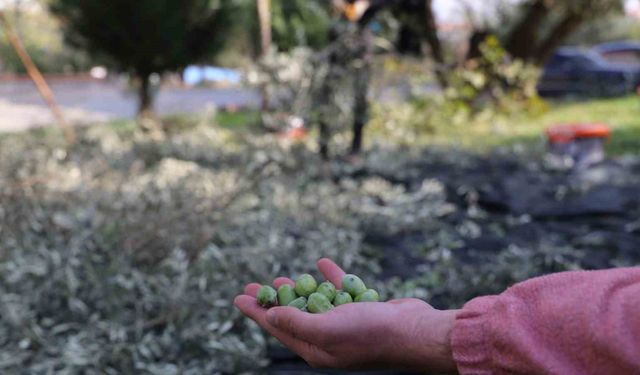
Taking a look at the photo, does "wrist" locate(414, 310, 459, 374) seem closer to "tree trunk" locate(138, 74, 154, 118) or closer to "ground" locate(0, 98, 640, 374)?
"ground" locate(0, 98, 640, 374)

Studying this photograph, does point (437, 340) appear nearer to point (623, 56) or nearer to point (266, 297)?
point (266, 297)

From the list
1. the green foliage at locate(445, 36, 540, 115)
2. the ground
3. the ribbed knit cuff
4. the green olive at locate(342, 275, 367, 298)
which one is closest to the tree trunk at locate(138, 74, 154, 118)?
the ground

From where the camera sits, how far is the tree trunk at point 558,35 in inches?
553

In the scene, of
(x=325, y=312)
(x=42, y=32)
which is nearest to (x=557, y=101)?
(x=325, y=312)

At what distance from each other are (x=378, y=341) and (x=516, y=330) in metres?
0.35

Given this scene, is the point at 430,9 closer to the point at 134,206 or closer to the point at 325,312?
the point at 134,206

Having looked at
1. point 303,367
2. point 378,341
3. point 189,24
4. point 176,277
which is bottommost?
point 303,367

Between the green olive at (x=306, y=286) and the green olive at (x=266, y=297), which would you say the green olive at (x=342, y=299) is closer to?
the green olive at (x=306, y=286)

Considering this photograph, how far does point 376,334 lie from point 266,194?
12.6 feet

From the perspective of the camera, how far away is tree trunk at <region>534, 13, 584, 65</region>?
14055 mm

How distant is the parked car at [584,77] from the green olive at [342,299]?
16.0 m

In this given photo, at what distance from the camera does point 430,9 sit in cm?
1351

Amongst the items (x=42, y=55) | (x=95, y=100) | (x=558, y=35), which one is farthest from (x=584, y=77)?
(x=42, y=55)

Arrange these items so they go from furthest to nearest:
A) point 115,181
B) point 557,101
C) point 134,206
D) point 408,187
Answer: point 557,101 → point 408,187 → point 115,181 → point 134,206
